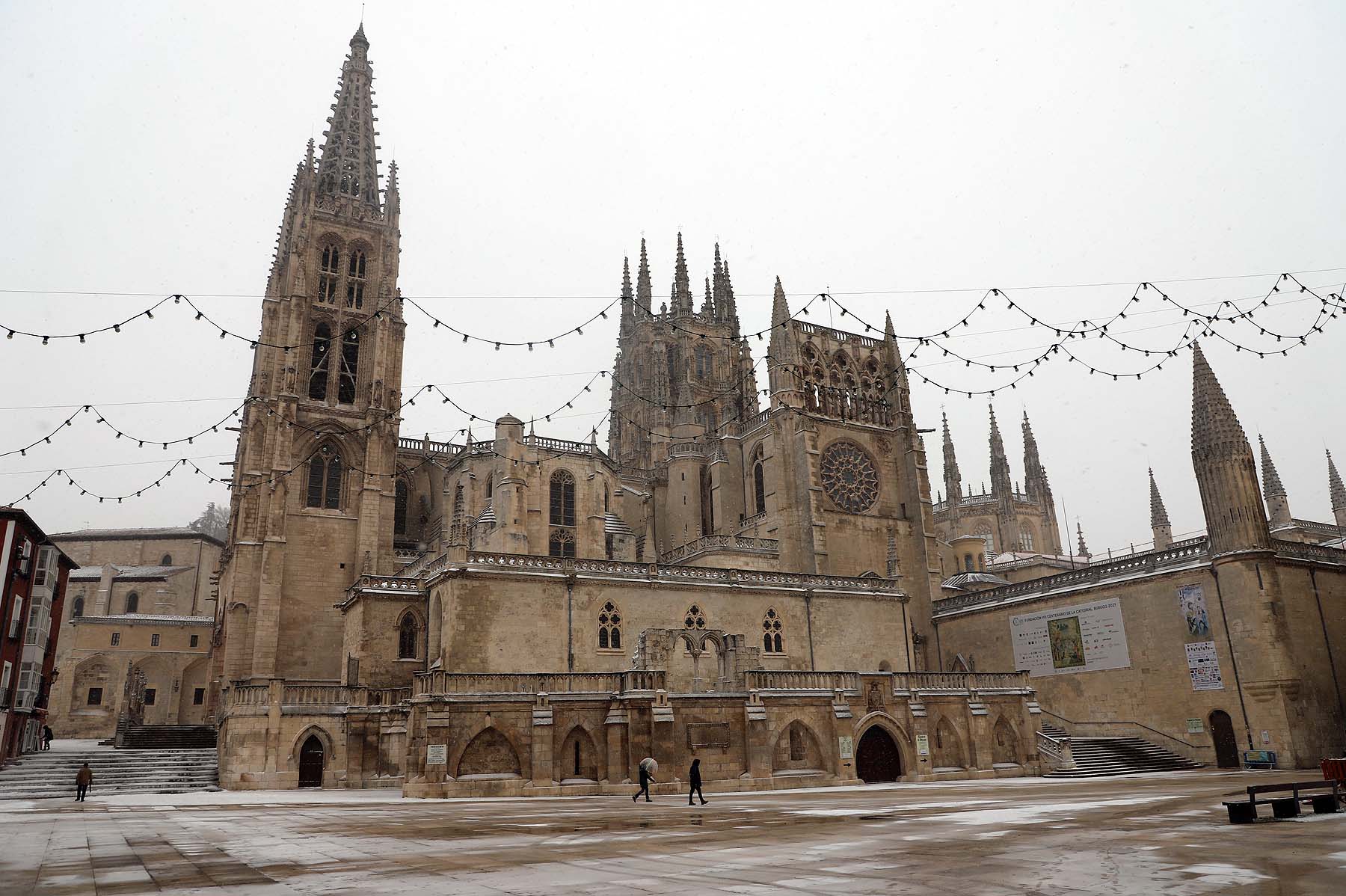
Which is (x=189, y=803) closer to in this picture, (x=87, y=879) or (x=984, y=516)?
(x=87, y=879)

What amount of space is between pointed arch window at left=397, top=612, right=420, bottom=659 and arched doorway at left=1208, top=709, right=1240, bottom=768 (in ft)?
95.2

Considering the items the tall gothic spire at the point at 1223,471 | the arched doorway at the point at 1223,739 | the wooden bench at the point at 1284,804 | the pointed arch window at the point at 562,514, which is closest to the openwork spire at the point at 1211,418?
the tall gothic spire at the point at 1223,471

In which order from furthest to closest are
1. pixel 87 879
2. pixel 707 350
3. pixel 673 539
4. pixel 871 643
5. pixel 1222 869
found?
pixel 707 350, pixel 673 539, pixel 871 643, pixel 87 879, pixel 1222 869

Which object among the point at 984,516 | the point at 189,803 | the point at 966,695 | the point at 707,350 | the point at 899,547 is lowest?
the point at 189,803

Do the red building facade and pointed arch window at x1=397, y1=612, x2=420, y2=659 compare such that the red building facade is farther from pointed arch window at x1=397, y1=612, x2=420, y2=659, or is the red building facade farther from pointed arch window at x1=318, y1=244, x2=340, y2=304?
pointed arch window at x1=318, y1=244, x2=340, y2=304

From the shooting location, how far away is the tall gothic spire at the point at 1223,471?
106 ft

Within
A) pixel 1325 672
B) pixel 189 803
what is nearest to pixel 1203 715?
pixel 1325 672

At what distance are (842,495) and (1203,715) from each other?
788 inches

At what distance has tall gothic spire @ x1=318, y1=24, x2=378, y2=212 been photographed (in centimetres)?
5594

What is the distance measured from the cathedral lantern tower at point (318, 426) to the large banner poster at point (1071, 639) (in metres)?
31.1

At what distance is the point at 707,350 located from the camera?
7112cm

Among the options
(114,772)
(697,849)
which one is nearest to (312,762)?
(114,772)

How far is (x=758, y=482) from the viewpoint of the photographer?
167 ft

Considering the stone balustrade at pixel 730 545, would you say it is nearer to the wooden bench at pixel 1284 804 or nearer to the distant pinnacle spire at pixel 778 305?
the distant pinnacle spire at pixel 778 305
